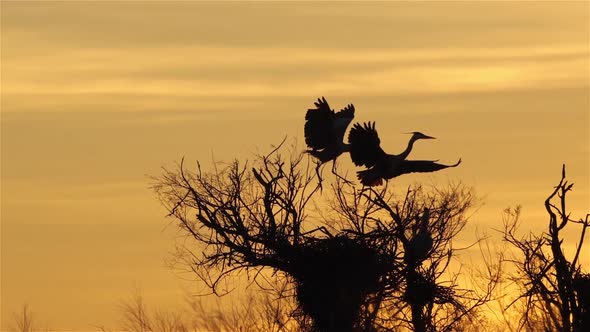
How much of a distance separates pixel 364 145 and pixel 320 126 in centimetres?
95

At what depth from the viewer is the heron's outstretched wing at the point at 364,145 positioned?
3114cm

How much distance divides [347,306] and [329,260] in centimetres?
138

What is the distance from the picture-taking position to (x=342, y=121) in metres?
31.6

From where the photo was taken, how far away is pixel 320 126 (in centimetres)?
3145

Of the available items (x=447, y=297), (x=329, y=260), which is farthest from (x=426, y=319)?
(x=329, y=260)

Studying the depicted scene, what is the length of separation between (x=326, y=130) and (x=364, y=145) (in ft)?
2.59

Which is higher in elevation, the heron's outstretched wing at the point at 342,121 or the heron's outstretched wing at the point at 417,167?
the heron's outstretched wing at the point at 342,121

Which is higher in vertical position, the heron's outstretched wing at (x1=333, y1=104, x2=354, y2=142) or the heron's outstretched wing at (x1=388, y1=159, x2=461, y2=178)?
the heron's outstretched wing at (x1=333, y1=104, x2=354, y2=142)

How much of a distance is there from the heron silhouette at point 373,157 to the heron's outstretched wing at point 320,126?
0.43 metres

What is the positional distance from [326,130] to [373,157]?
1048 millimetres

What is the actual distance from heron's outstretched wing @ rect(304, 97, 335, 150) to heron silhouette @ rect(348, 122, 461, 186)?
0.43 meters

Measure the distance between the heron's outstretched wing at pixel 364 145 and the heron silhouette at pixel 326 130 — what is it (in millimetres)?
167

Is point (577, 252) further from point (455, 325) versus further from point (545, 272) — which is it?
point (455, 325)

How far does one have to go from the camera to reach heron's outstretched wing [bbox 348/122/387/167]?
102 ft
